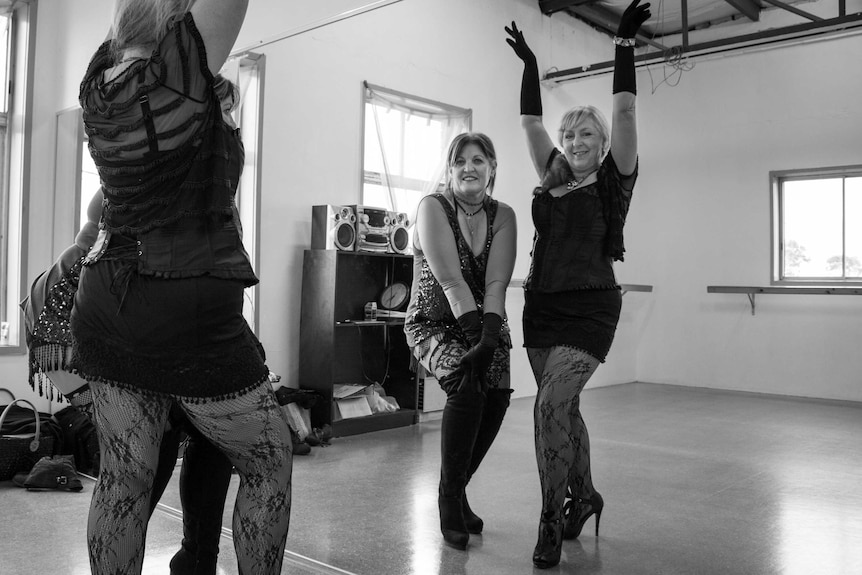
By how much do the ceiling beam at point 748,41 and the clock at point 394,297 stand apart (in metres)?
2.61

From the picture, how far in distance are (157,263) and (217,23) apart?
0.37 m

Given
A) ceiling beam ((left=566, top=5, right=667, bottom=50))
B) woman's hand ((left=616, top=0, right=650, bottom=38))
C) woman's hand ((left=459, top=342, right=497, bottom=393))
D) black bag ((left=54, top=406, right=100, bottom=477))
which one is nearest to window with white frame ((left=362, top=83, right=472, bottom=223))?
ceiling beam ((left=566, top=5, right=667, bottom=50))

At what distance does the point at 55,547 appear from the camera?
8.50 ft

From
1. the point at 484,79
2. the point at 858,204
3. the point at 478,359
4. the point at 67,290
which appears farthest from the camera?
the point at 858,204

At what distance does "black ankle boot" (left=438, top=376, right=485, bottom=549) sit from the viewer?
2.45m

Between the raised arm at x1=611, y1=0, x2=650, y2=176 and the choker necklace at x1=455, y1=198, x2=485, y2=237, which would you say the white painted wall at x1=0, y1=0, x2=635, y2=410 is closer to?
the choker necklace at x1=455, y1=198, x2=485, y2=237

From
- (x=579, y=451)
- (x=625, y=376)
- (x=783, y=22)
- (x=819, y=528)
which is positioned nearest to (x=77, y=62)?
(x=579, y=451)

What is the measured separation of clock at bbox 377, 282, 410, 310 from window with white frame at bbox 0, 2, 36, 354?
7.45 ft

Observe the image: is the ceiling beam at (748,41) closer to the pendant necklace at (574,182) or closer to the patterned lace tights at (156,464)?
the pendant necklace at (574,182)

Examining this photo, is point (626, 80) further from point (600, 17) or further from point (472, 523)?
point (600, 17)

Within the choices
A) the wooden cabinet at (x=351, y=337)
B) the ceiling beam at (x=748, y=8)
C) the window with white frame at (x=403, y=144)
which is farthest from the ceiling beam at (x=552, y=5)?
the wooden cabinet at (x=351, y=337)

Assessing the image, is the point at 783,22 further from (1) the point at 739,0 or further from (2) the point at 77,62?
(2) the point at 77,62

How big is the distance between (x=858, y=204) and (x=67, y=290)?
23.5ft

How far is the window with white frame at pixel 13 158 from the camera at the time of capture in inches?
158
